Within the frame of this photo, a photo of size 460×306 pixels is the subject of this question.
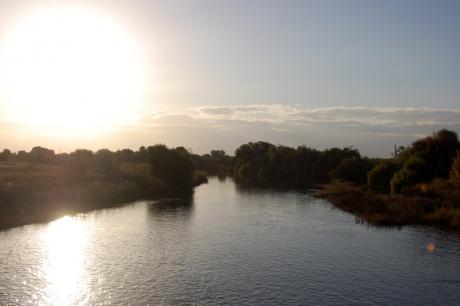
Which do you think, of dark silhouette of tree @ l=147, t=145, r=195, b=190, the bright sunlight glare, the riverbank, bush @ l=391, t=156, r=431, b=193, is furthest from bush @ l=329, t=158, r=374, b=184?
the bright sunlight glare

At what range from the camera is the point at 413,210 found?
62.6m

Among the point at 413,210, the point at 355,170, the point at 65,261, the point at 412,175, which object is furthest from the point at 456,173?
the point at 65,261

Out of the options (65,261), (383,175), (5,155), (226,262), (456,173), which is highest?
(5,155)

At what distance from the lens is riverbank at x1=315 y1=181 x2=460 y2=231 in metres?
58.5

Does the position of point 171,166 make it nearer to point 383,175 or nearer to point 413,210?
point 383,175

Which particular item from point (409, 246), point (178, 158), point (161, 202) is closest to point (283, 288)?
point (409, 246)

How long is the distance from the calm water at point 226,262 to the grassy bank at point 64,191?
5599mm

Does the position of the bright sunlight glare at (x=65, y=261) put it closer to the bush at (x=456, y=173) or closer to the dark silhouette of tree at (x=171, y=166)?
the dark silhouette of tree at (x=171, y=166)

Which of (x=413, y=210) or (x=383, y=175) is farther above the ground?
(x=383, y=175)

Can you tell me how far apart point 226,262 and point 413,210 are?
33357 millimetres

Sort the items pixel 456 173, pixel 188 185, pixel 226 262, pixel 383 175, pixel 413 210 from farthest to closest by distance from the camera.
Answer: pixel 188 185 < pixel 383 175 < pixel 456 173 < pixel 413 210 < pixel 226 262

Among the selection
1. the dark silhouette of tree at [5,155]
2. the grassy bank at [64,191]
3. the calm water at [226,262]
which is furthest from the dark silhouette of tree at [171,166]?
the dark silhouette of tree at [5,155]

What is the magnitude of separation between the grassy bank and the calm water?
5599mm

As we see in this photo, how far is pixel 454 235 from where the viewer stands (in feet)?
171
